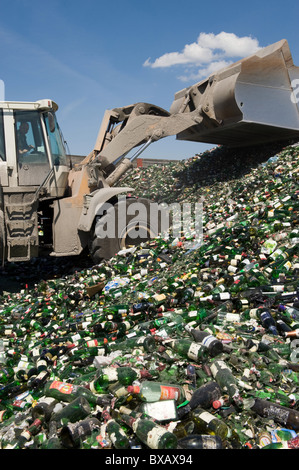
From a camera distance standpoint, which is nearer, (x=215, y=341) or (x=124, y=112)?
(x=215, y=341)

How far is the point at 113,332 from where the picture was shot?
380 cm

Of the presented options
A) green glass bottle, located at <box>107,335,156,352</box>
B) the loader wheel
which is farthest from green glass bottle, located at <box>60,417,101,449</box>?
the loader wheel

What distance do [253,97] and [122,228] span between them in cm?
416

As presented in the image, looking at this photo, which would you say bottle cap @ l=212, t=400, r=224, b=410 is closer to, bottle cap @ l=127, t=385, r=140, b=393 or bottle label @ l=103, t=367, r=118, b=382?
bottle cap @ l=127, t=385, r=140, b=393

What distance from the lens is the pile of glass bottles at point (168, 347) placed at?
2.12 meters

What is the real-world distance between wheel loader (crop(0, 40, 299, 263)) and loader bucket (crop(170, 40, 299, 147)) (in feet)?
0.07

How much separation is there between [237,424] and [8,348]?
2.95 metres

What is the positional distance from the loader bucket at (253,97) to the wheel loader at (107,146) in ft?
0.07

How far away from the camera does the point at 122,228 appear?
671 cm

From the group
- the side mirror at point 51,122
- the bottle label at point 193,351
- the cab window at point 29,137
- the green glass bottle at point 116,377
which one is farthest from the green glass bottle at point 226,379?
the side mirror at point 51,122

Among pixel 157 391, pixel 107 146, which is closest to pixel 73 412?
pixel 157 391
